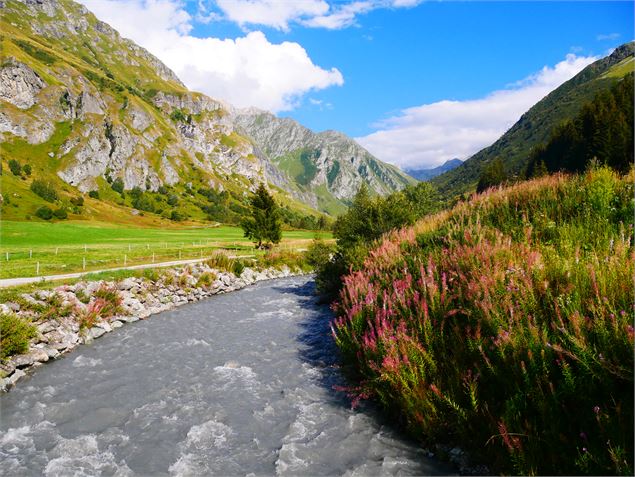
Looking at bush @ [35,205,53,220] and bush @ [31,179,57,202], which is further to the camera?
bush @ [31,179,57,202]

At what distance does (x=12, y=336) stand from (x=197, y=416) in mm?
8149

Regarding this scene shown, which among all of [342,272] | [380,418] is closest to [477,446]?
[380,418]

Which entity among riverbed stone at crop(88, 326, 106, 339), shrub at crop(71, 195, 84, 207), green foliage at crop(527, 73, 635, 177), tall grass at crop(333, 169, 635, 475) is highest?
green foliage at crop(527, 73, 635, 177)

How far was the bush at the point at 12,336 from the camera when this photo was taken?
1175 centimetres

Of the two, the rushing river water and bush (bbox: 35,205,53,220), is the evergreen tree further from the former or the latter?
bush (bbox: 35,205,53,220)

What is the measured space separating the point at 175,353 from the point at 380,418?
856 cm

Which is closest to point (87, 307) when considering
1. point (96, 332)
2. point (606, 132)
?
point (96, 332)

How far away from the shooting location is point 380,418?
25.7ft

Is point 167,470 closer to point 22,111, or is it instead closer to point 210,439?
point 210,439

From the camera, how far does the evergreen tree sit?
52.0m

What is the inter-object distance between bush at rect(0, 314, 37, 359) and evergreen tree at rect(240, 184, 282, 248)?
39.2 m

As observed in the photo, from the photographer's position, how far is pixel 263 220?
5212 cm

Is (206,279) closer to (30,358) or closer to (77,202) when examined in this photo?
(30,358)

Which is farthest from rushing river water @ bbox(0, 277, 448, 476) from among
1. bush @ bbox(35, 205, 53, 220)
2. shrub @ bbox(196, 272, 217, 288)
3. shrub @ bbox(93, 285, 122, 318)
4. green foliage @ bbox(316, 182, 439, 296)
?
bush @ bbox(35, 205, 53, 220)
